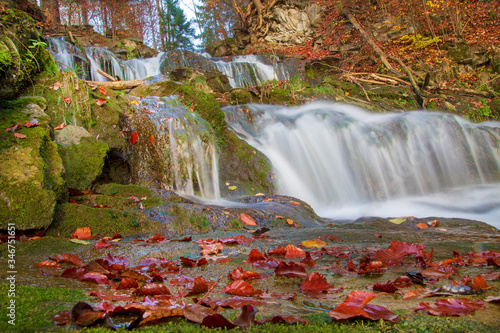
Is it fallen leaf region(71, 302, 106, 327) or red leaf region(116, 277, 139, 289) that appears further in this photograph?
red leaf region(116, 277, 139, 289)

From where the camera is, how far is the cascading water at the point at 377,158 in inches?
294

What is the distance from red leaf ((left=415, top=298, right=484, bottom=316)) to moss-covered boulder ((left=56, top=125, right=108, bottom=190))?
4.44m

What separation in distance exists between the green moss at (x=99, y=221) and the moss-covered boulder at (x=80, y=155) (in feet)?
3.55

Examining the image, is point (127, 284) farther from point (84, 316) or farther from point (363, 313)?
point (363, 313)

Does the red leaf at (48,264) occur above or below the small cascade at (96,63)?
below

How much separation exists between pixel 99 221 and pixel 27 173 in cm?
87

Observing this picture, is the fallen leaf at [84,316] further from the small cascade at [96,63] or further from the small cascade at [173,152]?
the small cascade at [96,63]

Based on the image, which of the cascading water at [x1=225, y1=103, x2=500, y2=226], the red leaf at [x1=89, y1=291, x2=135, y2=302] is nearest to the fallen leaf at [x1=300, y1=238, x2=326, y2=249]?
the red leaf at [x1=89, y1=291, x2=135, y2=302]

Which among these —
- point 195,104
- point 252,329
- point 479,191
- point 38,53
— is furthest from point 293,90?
point 252,329

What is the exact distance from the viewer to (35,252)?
2479 millimetres

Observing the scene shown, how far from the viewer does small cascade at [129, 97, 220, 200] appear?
18.9 feet

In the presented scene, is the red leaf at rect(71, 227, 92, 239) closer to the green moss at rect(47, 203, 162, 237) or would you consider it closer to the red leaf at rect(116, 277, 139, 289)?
the green moss at rect(47, 203, 162, 237)

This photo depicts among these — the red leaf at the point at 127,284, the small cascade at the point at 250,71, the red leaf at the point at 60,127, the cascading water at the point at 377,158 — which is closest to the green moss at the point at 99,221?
the red leaf at the point at 127,284

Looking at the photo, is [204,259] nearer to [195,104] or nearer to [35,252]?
[35,252]
